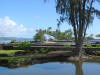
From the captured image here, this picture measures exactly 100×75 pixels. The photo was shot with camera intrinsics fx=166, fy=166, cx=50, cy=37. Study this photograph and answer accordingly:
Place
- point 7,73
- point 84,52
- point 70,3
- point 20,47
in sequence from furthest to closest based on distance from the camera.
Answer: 1. point 20,47
2. point 84,52
3. point 70,3
4. point 7,73

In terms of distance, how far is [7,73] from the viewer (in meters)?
10.4

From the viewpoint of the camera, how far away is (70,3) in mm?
16719

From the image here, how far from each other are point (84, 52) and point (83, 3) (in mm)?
5462

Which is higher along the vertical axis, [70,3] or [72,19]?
[70,3]

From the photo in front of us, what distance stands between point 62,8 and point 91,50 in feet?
19.6

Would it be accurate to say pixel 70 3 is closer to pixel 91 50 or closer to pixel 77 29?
pixel 77 29

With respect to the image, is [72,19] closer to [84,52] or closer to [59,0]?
[59,0]

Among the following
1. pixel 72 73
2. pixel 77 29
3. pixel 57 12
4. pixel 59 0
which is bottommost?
pixel 72 73

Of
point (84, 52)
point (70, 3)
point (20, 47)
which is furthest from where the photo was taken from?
point (20, 47)

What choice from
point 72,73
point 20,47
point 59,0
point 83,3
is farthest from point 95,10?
point 20,47

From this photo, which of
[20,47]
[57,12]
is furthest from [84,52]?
[20,47]

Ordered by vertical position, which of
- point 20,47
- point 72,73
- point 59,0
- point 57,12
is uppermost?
point 59,0

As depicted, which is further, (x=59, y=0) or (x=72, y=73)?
(x=59, y=0)

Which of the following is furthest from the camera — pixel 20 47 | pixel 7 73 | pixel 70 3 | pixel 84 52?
pixel 20 47
